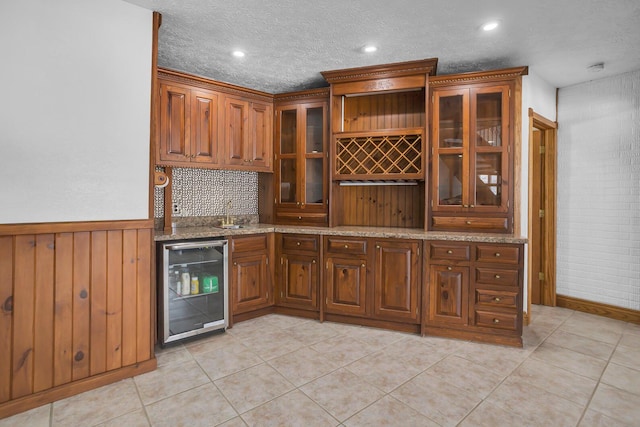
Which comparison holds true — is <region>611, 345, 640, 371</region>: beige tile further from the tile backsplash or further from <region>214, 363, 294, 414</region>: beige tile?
the tile backsplash

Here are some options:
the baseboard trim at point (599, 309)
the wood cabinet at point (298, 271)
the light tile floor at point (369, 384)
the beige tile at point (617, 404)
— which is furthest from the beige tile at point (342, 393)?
the baseboard trim at point (599, 309)

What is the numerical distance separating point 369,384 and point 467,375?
71cm

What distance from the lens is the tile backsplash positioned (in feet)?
11.6

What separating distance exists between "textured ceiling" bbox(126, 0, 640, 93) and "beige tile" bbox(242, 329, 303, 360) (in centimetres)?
253

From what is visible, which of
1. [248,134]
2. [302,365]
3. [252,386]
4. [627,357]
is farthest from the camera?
[248,134]

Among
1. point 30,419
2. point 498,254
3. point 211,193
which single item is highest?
point 211,193

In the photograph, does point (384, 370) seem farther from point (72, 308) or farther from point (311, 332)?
point (72, 308)

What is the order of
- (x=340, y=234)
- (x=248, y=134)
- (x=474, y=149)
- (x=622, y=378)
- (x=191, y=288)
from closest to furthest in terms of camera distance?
(x=622, y=378)
(x=191, y=288)
(x=474, y=149)
(x=340, y=234)
(x=248, y=134)

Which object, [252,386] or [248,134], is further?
[248,134]

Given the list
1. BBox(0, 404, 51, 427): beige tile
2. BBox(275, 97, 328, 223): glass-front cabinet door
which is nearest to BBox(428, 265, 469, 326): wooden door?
BBox(275, 97, 328, 223): glass-front cabinet door

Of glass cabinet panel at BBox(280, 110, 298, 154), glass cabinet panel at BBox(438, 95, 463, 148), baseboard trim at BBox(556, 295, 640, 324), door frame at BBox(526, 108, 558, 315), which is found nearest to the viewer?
glass cabinet panel at BBox(438, 95, 463, 148)

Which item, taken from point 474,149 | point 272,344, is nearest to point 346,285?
point 272,344

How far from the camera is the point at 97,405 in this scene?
204 centimetres

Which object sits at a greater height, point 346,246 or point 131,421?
point 346,246
